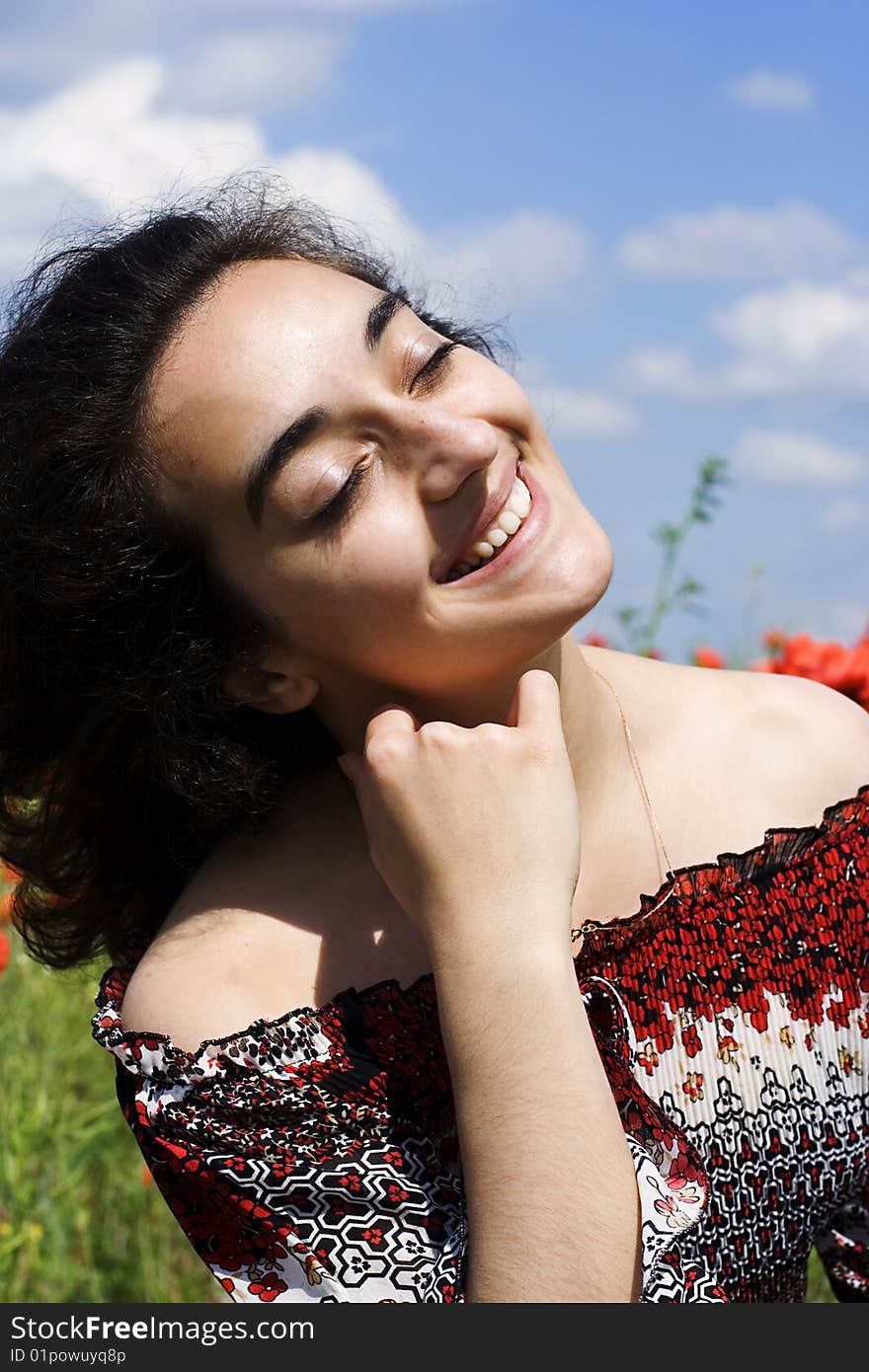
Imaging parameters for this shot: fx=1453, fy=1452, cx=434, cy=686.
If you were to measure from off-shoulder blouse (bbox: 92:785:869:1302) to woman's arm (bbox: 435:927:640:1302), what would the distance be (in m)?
0.05

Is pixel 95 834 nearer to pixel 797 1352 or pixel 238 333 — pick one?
pixel 238 333

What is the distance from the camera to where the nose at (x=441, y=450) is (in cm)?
191

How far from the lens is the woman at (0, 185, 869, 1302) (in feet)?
5.88

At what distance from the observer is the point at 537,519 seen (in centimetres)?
199

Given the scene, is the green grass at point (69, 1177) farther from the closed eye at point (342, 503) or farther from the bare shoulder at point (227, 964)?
the closed eye at point (342, 503)

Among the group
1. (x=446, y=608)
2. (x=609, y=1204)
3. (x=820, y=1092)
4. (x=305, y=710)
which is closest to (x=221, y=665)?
(x=305, y=710)

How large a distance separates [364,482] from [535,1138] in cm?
86

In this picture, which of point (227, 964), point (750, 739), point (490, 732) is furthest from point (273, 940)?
point (750, 739)

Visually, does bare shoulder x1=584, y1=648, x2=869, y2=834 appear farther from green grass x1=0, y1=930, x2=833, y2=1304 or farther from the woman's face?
green grass x1=0, y1=930, x2=833, y2=1304

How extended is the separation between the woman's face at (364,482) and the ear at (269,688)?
0.11m

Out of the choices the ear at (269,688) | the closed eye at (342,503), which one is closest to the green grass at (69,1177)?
the ear at (269,688)

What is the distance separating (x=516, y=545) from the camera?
76.5 inches

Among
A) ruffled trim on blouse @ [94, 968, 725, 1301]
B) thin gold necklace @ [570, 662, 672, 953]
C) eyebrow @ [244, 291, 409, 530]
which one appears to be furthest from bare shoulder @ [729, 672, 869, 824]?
eyebrow @ [244, 291, 409, 530]

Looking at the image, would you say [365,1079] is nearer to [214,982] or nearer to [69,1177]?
[214,982]
